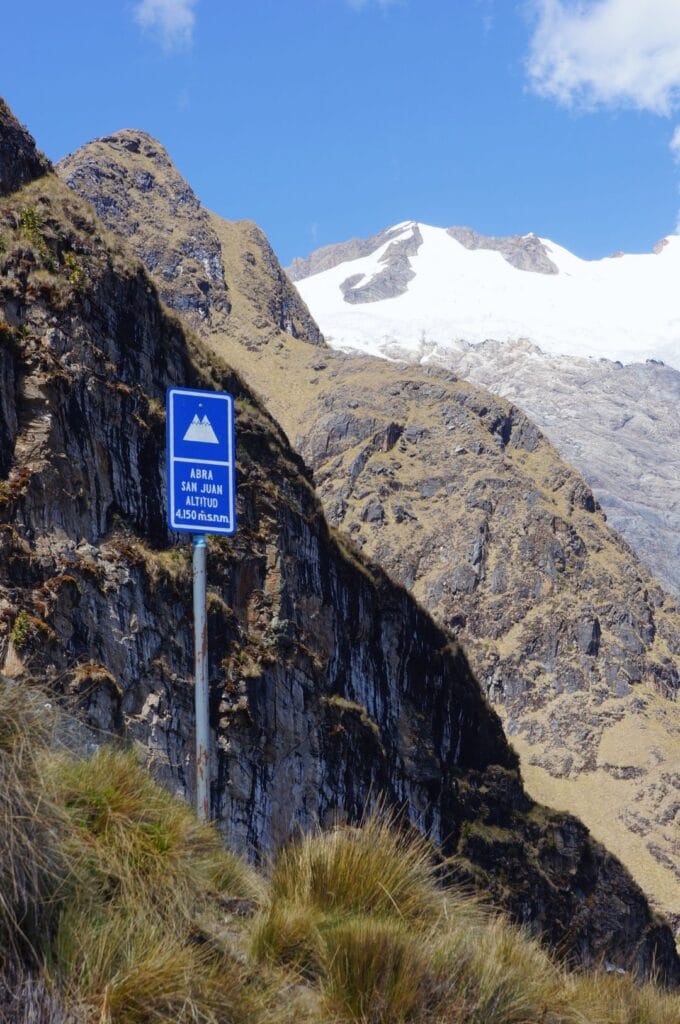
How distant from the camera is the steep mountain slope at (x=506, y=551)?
108 metres

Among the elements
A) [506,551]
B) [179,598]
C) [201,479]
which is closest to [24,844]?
[201,479]

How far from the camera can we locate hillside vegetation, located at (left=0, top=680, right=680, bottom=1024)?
15.1ft

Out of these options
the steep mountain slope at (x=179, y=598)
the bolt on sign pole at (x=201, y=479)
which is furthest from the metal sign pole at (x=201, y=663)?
the steep mountain slope at (x=179, y=598)

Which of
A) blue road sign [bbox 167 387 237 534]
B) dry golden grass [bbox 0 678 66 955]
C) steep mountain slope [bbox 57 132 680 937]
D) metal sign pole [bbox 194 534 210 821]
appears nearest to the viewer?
dry golden grass [bbox 0 678 66 955]

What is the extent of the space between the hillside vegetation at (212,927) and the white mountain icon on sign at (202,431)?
181 centimetres

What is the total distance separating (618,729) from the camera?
113 metres

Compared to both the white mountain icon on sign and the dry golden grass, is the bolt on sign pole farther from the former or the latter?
the dry golden grass

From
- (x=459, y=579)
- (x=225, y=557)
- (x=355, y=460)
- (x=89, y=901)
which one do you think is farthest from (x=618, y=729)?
(x=89, y=901)

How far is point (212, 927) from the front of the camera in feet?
18.0

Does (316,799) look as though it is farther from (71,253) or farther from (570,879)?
(570,879)

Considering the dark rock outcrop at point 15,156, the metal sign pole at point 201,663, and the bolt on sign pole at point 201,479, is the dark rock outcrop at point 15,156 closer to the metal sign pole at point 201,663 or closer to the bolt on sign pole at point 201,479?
the bolt on sign pole at point 201,479

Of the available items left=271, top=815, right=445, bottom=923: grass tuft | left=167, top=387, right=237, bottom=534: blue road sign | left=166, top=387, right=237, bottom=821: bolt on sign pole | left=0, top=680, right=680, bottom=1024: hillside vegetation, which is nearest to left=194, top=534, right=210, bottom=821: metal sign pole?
left=166, top=387, right=237, bottom=821: bolt on sign pole

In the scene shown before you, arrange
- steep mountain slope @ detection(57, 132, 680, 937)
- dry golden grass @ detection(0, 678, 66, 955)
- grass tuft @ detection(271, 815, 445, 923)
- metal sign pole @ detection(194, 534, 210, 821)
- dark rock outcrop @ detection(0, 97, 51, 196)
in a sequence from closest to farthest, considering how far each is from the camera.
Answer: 1. dry golden grass @ detection(0, 678, 66, 955)
2. grass tuft @ detection(271, 815, 445, 923)
3. metal sign pole @ detection(194, 534, 210, 821)
4. dark rock outcrop @ detection(0, 97, 51, 196)
5. steep mountain slope @ detection(57, 132, 680, 937)

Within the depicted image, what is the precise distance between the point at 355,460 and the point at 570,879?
8017 centimetres
